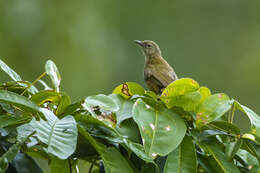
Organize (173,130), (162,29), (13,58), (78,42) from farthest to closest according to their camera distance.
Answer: (162,29) < (78,42) < (13,58) < (173,130)

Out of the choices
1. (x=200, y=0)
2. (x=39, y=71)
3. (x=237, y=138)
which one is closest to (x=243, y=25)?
(x=200, y=0)

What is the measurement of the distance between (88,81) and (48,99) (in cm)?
762

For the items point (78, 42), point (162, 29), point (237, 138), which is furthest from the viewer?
point (162, 29)

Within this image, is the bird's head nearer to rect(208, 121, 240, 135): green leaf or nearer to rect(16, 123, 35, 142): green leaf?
rect(208, 121, 240, 135): green leaf

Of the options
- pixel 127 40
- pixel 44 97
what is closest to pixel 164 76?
pixel 44 97

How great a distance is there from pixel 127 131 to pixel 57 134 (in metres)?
0.35

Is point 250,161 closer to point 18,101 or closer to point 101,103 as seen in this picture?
point 101,103

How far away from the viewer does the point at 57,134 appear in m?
1.33

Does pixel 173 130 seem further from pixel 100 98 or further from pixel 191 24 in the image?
pixel 191 24

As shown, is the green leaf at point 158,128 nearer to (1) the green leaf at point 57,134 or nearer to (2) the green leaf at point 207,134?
(2) the green leaf at point 207,134

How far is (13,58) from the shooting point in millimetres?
8953

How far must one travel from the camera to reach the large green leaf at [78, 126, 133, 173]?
1439 mm

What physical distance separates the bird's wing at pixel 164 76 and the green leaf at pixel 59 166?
304 cm

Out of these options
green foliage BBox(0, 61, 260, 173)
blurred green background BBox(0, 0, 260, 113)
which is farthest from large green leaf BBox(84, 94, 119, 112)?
blurred green background BBox(0, 0, 260, 113)
